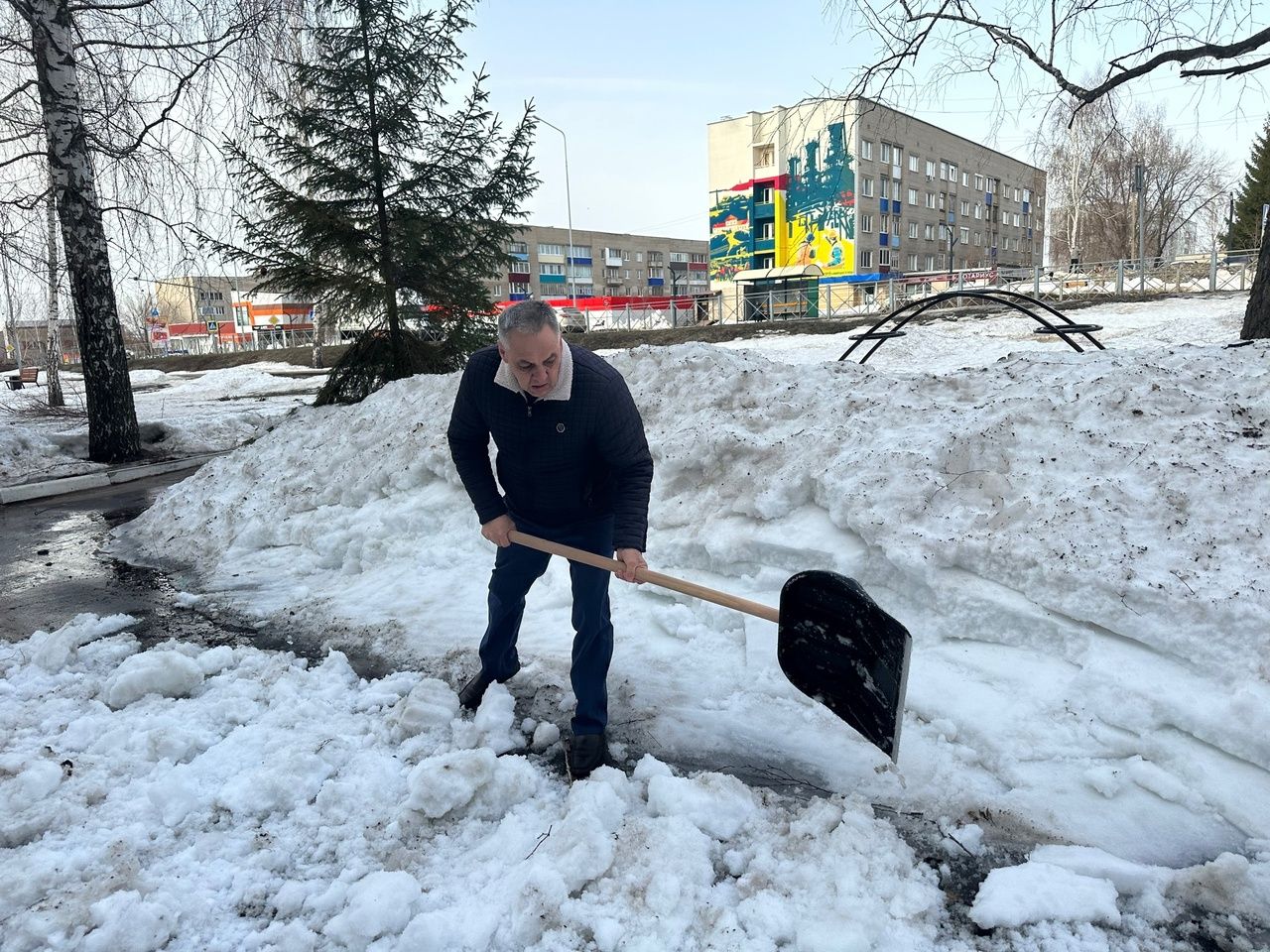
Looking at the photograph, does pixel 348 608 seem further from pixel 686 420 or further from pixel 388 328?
pixel 388 328

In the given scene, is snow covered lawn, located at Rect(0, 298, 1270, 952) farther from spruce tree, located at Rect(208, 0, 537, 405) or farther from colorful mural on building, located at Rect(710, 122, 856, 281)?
colorful mural on building, located at Rect(710, 122, 856, 281)

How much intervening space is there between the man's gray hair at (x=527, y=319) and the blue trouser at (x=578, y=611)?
2.84ft

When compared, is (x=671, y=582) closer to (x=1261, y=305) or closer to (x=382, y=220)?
(x=1261, y=305)

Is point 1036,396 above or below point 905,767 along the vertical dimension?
above

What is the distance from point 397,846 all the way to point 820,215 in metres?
45.6

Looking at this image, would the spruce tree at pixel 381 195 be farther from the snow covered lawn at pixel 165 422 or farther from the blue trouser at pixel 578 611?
the blue trouser at pixel 578 611

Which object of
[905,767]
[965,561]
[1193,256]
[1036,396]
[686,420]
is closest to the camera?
[905,767]

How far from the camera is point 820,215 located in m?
43.5

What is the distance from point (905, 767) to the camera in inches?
112

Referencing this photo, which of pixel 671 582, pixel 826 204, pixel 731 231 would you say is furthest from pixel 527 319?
pixel 731 231

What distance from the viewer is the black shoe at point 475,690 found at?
11.0ft

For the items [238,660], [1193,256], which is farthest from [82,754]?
[1193,256]

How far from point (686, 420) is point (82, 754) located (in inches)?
151

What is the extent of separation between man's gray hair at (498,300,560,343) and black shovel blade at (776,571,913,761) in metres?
1.32
